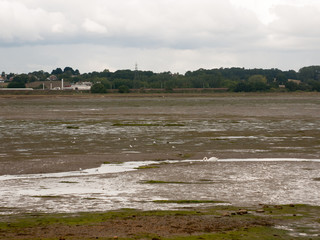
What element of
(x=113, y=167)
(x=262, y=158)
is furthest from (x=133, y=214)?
(x=262, y=158)

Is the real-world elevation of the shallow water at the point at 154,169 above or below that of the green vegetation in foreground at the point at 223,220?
below

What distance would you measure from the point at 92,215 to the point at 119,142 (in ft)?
72.3

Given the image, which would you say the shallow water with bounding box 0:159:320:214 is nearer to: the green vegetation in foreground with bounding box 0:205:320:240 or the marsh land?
the marsh land

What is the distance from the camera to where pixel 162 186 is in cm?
1911

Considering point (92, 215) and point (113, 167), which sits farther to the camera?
point (113, 167)

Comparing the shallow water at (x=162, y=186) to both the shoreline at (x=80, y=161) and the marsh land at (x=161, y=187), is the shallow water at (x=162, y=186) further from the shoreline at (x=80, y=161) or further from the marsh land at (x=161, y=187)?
the shoreline at (x=80, y=161)

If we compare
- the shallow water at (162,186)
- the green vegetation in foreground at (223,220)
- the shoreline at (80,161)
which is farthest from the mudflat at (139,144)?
the green vegetation in foreground at (223,220)

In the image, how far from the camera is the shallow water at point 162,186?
52.4 ft

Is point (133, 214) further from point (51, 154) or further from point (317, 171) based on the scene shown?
point (51, 154)

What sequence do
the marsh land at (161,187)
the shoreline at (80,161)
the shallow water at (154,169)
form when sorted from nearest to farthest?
the marsh land at (161,187), the shallow water at (154,169), the shoreline at (80,161)

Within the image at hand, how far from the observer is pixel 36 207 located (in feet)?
50.0

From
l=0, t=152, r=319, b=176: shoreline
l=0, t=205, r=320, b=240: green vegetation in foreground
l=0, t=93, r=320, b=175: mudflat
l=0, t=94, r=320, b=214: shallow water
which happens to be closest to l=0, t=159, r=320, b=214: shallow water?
l=0, t=94, r=320, b=214: shallow water

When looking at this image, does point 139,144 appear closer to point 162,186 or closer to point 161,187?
point 162,186

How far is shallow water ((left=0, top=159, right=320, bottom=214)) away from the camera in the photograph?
1598cm
